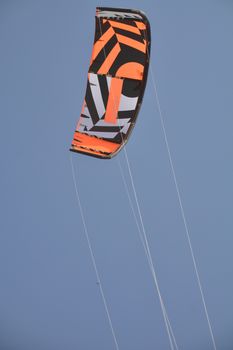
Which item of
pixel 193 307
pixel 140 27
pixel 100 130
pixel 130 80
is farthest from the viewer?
pixel 193 307

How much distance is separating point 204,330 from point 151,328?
0.93 meters

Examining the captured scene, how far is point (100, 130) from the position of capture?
688 centimetres

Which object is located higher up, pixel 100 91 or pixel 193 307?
pixel 100 91

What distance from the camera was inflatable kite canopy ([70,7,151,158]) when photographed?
617 cm

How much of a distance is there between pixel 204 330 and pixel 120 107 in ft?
19.5

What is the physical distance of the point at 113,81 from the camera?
656 cm

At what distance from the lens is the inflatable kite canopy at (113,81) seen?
20.2 feet

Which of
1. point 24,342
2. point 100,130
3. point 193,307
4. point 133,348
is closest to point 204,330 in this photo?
point 193,307

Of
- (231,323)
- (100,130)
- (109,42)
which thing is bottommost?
(231,323)

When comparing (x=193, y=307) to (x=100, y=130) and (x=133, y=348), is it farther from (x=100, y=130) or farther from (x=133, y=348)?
(x=100, y=130)

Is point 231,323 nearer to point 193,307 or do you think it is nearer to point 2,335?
point 193,307

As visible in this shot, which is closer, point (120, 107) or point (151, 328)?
point (120, 107)

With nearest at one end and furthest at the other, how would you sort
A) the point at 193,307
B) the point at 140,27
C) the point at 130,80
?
the point at 140,27
the point at 130,80
the point at 193,307

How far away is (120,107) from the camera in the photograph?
21.8 feet
